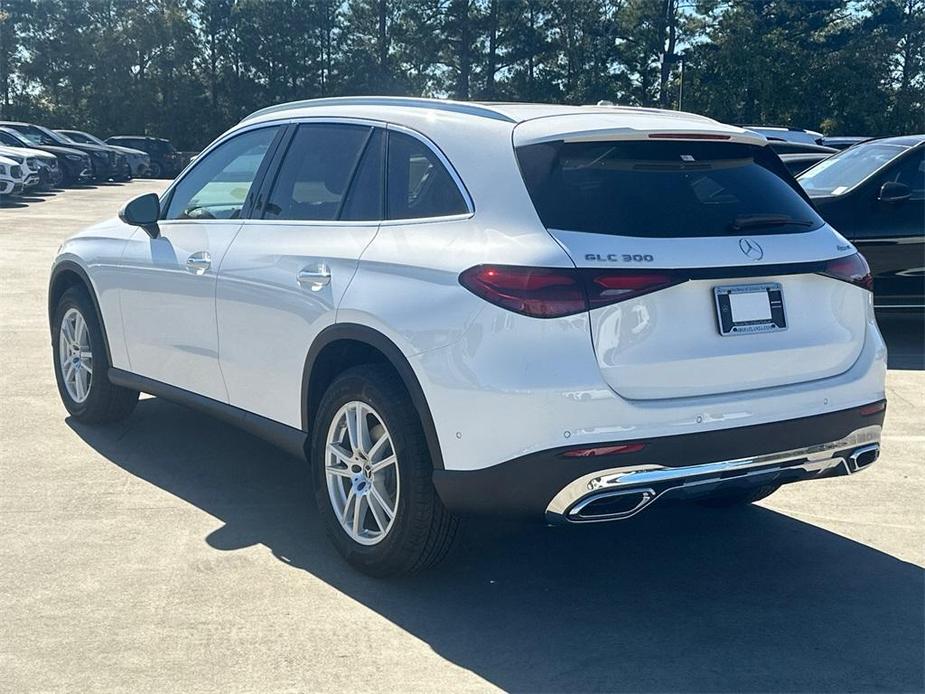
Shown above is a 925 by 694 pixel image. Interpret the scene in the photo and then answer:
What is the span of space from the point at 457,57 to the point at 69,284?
56.5 metres

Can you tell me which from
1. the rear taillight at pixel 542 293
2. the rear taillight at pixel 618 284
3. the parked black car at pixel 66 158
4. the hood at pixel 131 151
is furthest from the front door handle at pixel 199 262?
the hood at pixel 131 151

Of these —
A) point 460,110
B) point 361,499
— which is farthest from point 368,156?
point 361,499

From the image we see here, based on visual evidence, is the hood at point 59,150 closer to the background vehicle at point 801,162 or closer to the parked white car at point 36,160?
the parked white car at point 36,160

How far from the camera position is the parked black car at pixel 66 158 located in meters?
30.0

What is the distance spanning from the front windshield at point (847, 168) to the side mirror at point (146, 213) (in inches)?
231

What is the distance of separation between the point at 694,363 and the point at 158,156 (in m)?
42.3

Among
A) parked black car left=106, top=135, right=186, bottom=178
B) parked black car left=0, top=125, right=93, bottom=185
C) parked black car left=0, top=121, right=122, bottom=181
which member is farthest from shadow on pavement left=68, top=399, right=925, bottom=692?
parked black car left=106, top=135, right=186, bottom=178

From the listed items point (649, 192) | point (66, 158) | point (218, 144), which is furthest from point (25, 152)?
point (649, 192)

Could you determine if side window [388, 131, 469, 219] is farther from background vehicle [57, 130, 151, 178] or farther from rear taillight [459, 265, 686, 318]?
background vehicle [57, 130, 151, 178]

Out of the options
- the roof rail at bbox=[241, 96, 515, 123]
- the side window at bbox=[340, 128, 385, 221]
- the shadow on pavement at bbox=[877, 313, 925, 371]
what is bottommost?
the shadow on pavement at bbox=[877, 313, 925, 371]

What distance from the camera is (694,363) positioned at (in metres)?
3.80

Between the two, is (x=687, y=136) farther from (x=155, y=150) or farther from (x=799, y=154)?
(x=155, y=150)

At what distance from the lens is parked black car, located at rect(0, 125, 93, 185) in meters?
30.0

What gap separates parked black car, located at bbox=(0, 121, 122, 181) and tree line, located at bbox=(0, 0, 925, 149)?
25.5 metres
